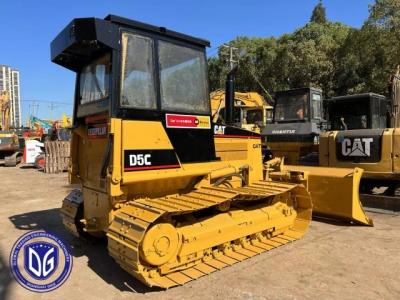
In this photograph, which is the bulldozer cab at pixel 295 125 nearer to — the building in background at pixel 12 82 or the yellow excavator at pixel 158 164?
the yellow excavator at pixel 158 164

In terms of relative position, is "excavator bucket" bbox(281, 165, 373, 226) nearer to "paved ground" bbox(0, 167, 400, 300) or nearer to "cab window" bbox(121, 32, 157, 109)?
"paved ground" bbox(0, 167, 400, 300)

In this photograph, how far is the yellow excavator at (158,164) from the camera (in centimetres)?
435

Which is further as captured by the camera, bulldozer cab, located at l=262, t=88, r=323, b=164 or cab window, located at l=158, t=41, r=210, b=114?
bulldozer cab, located at l=262, t=88, r=323, b=164

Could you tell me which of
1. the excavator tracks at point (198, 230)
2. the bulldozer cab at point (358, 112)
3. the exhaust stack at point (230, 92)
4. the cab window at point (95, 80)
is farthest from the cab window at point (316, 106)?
the cab window at point (95, 80)

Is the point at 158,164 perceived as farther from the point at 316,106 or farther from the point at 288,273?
the point at 316,106

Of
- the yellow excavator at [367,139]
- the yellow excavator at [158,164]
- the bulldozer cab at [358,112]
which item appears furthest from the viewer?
the bulldozer cab at [358,112]

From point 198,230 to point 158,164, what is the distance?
88cm

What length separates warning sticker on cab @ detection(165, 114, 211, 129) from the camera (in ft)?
15.9

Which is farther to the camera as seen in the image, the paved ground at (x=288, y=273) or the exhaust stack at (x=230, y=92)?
the exhaust stack at (x=230, y=92)

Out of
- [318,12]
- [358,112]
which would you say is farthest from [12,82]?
[358,112]

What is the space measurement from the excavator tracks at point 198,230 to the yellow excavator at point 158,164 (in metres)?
0.01

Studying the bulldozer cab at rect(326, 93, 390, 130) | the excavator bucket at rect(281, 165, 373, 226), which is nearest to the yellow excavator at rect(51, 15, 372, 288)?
the excavator bucket at rect(281, 165, 373, 226)

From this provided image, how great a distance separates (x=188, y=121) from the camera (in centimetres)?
504

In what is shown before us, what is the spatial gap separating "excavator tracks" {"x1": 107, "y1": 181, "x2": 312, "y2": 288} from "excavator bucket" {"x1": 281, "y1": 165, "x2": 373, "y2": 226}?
0.86 m
